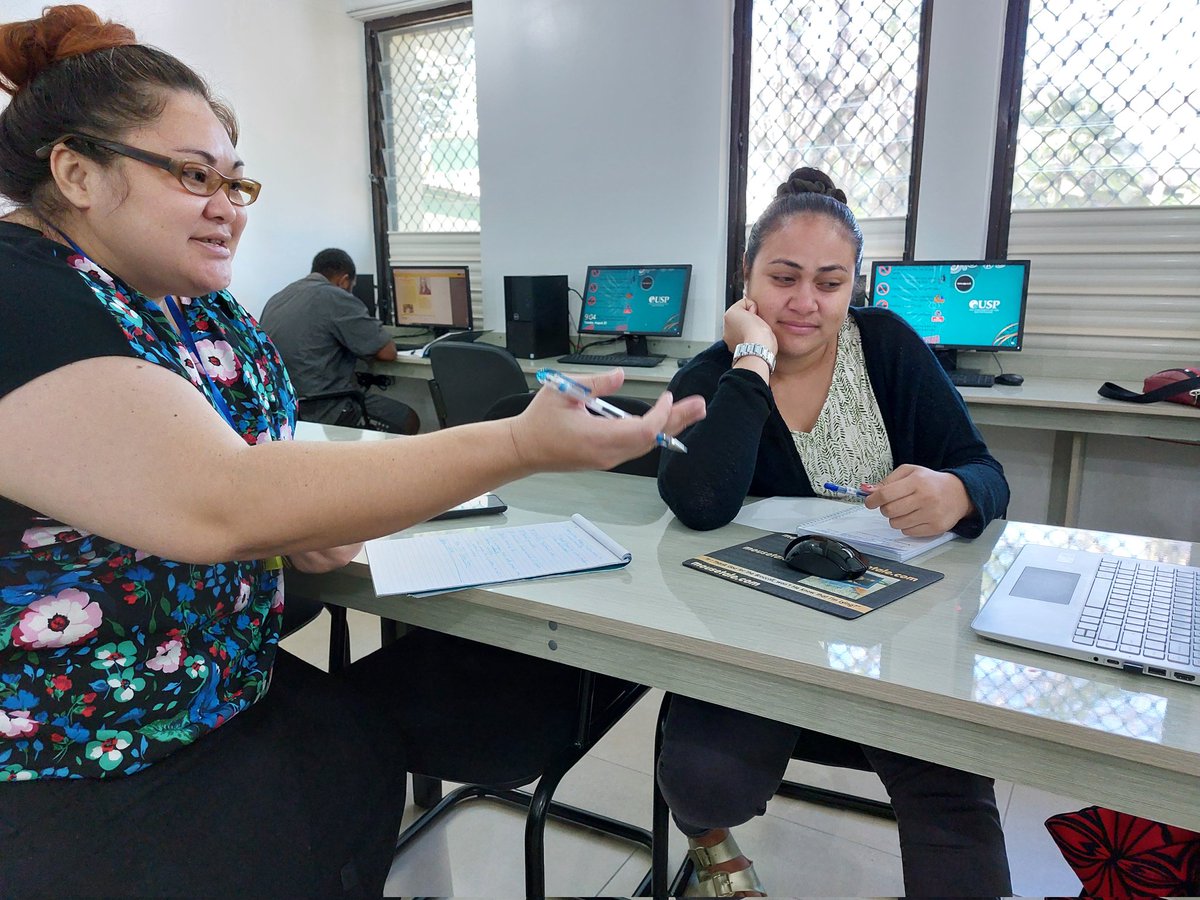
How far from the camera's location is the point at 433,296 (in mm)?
4586

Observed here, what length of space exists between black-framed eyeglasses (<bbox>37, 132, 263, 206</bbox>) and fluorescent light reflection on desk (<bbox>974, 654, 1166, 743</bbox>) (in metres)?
0.95

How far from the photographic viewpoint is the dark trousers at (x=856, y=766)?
941 millimetres

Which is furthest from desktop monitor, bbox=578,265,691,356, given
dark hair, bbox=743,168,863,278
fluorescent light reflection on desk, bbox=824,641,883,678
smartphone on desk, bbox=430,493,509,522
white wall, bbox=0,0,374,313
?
fluorescent light reflection on desk, bbox=824,641,883,678

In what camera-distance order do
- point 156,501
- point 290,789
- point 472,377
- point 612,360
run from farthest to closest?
point 612,360 < point 472,377 < point 290,789 < point 156,501

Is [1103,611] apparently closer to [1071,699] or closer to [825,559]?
[1071,699]

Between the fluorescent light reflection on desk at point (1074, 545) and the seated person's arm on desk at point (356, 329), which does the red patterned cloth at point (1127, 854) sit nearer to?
the fluorescent light reflection on desk at point (1074, 545)

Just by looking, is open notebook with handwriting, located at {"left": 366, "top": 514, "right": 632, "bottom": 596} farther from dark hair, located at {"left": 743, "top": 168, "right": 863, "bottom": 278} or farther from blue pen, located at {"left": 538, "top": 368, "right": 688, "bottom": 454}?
dark hair, located at {"left": 743, "top": 168, "right": 863, "bottom": 278}

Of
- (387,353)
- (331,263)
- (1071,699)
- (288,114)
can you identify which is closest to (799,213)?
(1071,699)

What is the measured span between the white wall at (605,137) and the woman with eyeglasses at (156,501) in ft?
10.2

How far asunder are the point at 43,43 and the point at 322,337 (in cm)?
Answer: 309

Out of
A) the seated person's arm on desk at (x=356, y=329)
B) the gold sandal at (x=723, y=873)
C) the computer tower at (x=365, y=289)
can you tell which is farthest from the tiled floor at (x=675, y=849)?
the computer tower at (x=365, y=289)

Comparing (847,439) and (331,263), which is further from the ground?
(331,263)

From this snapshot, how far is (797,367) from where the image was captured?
1.52 metres

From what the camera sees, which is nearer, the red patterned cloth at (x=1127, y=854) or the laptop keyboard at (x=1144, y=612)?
the laptop keyboard at (x=1144, y=612)
